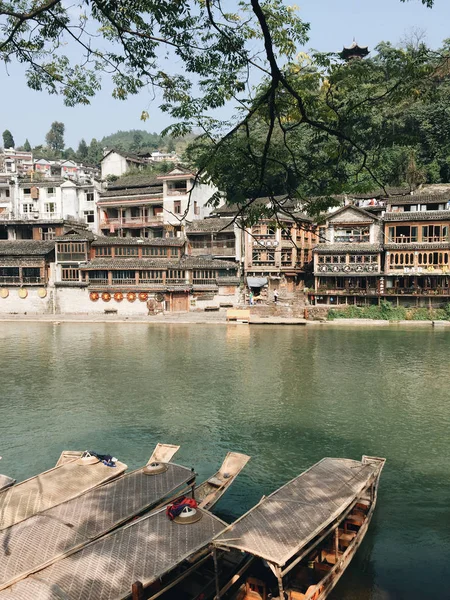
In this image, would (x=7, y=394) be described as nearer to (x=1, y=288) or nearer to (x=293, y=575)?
(x=293, y=575)

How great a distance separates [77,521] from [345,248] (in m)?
43.7

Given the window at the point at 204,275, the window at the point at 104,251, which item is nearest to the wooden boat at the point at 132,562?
the window at the point at 204,275

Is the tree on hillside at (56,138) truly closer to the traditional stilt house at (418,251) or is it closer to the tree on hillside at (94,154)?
the tree on hillside at (94,154)

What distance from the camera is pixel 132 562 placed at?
823 cm

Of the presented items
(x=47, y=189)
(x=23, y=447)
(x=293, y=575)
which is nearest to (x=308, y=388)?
(x=23, y=447)

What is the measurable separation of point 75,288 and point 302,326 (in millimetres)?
24571

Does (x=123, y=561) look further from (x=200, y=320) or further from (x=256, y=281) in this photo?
(x=256, y=281)

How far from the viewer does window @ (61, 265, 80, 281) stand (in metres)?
52.6

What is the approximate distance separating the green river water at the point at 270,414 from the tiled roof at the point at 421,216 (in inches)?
559

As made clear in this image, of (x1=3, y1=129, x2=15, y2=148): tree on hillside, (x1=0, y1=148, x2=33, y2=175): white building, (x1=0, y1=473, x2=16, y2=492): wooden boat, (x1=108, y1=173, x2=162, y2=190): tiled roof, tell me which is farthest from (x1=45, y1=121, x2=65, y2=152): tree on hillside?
(x1=0, y1=473, x2=16, y2=492): wooden boat

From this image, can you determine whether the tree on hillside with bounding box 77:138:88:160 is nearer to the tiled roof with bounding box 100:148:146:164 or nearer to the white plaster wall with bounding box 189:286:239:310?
the tiled roof with bounding box 100:148:146:164

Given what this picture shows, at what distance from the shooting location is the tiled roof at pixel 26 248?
5238cm

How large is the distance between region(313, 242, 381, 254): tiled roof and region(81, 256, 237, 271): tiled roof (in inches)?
369

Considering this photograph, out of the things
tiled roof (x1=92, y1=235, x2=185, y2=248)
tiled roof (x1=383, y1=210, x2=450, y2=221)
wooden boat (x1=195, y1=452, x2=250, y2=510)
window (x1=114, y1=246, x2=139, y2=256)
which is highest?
tiled roof (x1=383, y1=210, x2=450, y2=221)
